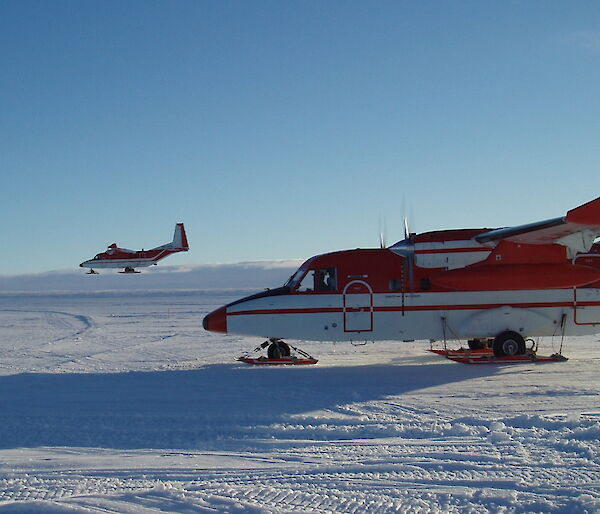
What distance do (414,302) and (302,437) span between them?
268 inches

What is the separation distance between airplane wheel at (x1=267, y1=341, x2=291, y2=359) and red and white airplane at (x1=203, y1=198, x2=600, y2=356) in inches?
14.0

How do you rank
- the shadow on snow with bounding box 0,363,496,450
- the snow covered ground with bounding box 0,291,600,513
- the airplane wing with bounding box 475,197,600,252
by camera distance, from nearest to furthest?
the snow covered ground with bounding box 0,291,600,513 < the shadow on snow with bounding box 0,363,496,450 < the airplane wing with bounding box 475,197,600,252

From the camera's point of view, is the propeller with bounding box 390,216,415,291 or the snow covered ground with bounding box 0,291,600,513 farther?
the propeller with bounding box 390,216,415,291

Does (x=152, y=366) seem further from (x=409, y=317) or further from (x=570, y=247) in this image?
(x=570, y=247)

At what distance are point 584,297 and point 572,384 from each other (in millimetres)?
3974

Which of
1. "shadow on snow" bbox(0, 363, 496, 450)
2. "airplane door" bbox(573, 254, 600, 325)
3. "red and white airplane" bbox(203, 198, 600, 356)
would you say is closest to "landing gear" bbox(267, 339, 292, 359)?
"red and white airplane" bbox(203, 198, 600, 356)

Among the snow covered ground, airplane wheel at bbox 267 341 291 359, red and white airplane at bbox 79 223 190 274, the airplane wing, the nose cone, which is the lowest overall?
the snow covered ground

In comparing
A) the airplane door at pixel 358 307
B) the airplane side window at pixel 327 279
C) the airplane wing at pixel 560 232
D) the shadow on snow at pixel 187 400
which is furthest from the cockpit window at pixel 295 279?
the airplane wing at pixel 560 232

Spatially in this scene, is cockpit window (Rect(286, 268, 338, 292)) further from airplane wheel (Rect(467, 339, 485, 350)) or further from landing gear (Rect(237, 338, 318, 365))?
airplane wheel (Rect(467, 339, 485, 350))

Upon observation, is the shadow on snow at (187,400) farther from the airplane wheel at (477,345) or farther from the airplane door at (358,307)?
the airplane wheel at (477,345)

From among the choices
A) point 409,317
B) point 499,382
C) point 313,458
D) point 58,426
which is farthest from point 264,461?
point 409,317

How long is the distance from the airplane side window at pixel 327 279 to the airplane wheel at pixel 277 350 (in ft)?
5.38

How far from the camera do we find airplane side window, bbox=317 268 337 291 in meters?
14.2

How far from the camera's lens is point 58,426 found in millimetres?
8383
